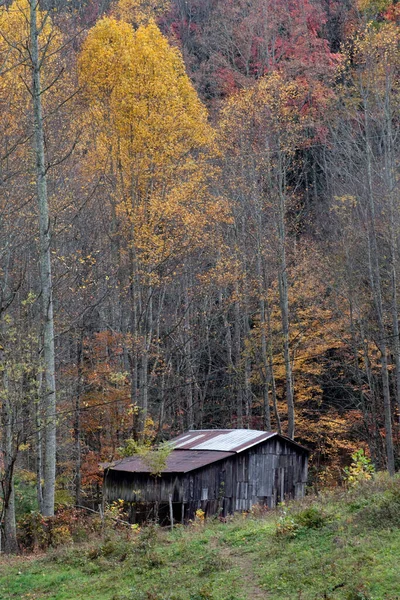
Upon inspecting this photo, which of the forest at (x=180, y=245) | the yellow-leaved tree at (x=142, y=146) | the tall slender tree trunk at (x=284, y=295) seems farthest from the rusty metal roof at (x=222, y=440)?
the tall slender tree trunk at (x=284, y=295)

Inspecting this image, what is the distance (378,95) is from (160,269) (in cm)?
1031

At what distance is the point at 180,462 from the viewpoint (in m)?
20.5

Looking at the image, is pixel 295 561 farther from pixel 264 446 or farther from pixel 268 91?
pixel 268 91

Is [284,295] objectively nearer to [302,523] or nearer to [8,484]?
[8,484]

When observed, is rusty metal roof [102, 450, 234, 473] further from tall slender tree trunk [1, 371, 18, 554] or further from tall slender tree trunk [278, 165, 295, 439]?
tall slender tree trunk [278, 165, 295, 439]

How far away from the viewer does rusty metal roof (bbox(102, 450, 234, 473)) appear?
1972 cm

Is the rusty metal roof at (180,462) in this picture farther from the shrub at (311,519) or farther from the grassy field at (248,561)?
the shrub at (311,519)

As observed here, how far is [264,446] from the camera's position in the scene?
71.9 ft

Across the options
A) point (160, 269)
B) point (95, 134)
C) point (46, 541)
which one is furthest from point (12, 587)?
point (95, 134)

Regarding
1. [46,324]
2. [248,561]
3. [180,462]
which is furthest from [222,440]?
[248,561]

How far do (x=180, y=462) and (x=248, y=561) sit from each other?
8.91 metres

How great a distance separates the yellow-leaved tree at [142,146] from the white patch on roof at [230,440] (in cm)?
277

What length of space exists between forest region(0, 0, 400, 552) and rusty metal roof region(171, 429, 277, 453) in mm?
1814

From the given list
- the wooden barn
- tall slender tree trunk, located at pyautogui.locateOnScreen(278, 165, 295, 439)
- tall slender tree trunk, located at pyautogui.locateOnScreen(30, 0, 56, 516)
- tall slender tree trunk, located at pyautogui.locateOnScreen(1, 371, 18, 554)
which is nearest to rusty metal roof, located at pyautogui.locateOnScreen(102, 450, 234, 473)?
the wooden barn
